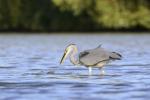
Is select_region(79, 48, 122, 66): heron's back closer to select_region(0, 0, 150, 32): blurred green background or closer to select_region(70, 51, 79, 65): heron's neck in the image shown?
select_region(70, 51, 79, 65): heron's neck

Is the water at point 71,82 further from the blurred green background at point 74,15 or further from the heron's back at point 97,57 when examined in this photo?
the blurred green background at point 74,15

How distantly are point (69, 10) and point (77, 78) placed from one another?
105 ft

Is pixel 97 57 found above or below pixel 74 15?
below

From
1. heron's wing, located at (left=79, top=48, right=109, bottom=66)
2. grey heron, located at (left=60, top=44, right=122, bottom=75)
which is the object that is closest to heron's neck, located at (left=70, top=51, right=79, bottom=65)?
grey heron, located at (left=60, top=44, right=122, bottom=75)

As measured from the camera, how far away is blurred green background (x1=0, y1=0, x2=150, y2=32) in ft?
147

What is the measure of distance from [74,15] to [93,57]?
3285 centimetres

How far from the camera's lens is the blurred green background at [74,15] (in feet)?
147

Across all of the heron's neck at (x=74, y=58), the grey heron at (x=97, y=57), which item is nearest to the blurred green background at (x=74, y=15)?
the heron's neck at (x=74, y=58)

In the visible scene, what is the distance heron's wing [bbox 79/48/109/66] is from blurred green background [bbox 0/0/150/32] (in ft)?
95.3

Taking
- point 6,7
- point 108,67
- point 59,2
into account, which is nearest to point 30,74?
point 108,67

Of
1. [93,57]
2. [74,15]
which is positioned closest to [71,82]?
[93,57]

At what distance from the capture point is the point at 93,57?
14891 millimetres

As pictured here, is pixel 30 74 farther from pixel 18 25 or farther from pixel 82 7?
pixel 18 25

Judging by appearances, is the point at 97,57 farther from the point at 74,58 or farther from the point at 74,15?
the point at 74,15
